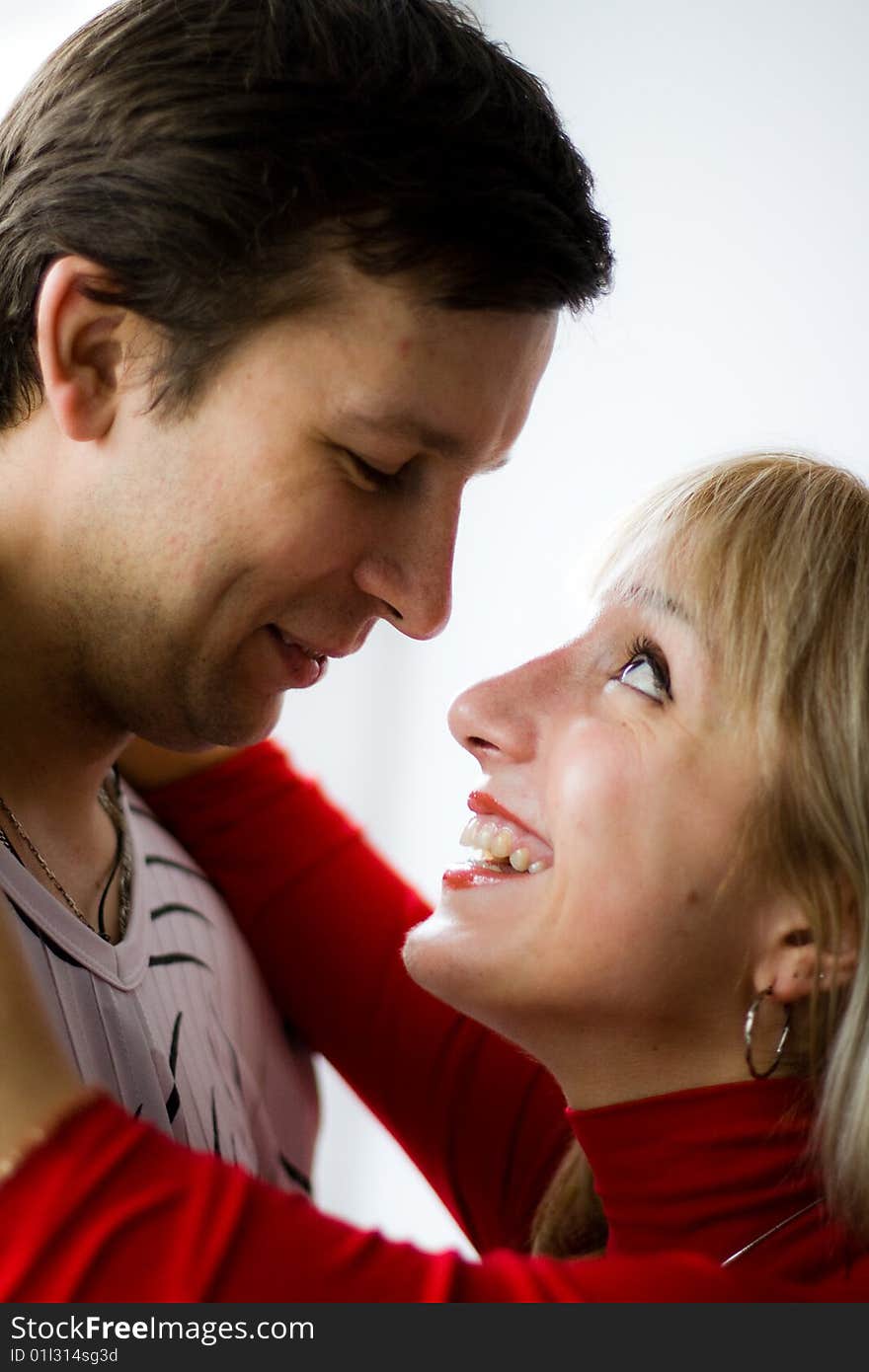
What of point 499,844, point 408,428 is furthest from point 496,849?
point 408,428

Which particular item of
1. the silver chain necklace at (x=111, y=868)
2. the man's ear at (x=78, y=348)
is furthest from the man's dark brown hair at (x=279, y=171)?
the silver chain necklace at (x=111, y=868)

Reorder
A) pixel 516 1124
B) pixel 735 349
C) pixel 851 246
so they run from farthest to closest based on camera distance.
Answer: pixel 735 349, pixel 851 246, pixel 516 1124

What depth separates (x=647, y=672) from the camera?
45.4 inches

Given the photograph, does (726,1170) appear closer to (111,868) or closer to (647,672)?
(647,672)

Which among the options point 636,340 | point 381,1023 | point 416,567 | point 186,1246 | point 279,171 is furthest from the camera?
point 636,340

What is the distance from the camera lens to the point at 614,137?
2.28m

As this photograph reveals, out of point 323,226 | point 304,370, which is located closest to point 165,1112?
point 304,370

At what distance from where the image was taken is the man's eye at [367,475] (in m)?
1.11

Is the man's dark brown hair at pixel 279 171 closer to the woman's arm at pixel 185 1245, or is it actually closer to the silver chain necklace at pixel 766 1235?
the woman's arm at pixel 185 1245

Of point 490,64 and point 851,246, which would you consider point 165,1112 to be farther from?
point 851,246

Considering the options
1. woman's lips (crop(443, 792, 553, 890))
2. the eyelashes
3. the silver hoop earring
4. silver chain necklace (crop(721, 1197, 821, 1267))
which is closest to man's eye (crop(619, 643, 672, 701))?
the eyelashes

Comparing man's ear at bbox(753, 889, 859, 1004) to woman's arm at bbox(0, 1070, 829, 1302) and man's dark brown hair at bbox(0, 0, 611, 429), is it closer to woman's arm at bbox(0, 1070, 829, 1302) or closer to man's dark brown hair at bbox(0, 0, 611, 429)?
woman's arm at bbox(0, 1070, 829, 1302)

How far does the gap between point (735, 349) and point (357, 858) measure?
1002 millimetres

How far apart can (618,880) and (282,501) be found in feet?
1.29
